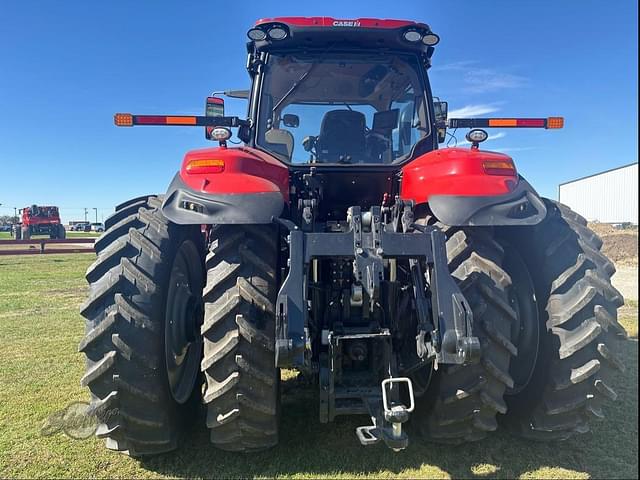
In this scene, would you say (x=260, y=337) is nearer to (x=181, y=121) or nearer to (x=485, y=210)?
(x=485, y=210)

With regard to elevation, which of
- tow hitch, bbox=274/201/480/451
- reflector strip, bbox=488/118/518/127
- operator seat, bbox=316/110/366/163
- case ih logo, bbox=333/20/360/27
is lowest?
tow hitch, bbox=274/201/480/451

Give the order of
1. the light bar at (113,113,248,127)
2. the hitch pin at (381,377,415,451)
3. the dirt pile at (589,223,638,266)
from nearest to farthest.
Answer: the hitch pin at (381,377,415,451)
the light bar at (113,113,248,127)
the dirt pile at (589,223,638,266)

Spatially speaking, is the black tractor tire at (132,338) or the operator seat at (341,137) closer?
the black tractor tire at (132,338)

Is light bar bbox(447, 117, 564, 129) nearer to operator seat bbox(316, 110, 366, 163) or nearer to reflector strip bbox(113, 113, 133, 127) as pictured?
operator seat bbox(316, 110, 366, 163)

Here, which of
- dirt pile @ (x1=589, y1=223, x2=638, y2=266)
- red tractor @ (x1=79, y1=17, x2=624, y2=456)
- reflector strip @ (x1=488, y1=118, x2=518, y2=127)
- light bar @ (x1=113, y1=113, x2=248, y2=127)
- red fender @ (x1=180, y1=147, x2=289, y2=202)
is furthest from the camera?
dirt pile @ (x1=589, y1=223, x2=638, y2=266)

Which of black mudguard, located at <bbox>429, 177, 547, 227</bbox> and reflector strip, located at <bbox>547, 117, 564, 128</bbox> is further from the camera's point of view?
reflector strip, located at <bbox>547, 117, 564, 128</bbox>

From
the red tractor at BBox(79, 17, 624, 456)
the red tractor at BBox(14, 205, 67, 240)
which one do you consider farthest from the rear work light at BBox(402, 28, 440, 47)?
the red tractor at BBox(14, 205, 67, 240)

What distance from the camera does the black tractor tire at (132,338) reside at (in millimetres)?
2371

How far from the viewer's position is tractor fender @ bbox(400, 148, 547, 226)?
2438 millimetres

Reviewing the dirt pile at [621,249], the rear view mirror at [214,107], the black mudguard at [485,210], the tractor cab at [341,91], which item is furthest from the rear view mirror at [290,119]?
the dirt pile at [621,249]

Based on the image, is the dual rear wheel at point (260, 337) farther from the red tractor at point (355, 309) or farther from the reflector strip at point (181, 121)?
the reflector strip at point (181, 121)

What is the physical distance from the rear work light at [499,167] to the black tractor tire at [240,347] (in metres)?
1.37

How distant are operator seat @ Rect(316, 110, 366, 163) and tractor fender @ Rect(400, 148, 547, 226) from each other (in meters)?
0.90

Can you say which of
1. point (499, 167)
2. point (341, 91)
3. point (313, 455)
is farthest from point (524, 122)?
point (313, 455)
